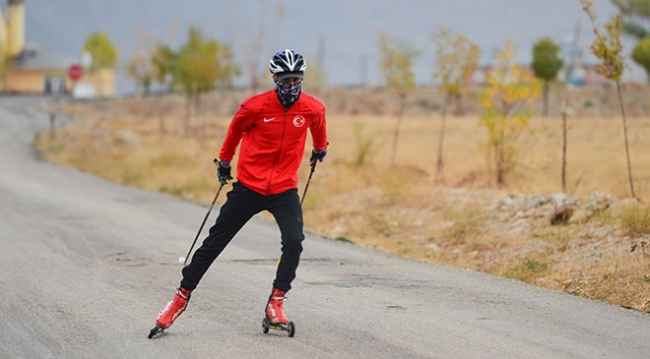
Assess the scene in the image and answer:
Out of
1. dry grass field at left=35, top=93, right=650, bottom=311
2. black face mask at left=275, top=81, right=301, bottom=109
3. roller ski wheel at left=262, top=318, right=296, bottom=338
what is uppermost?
black face mask at left=275, top=81, right=301, bottom=109

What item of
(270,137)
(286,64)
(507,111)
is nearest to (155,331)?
(270,137)

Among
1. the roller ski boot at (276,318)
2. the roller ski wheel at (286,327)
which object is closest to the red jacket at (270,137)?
the roller ski boot at (276,318)

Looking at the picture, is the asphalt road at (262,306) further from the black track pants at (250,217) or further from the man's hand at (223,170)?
the man's hand at (223,170)

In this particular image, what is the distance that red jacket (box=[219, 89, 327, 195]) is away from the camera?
7.62m

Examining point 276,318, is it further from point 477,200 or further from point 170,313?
point 477,200

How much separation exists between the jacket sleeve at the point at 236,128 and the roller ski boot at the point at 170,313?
1.07 metres

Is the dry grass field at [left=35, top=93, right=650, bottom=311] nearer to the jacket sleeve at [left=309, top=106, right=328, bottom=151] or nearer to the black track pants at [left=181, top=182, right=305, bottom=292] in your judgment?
the jacket sleeve at [left=309, top=106, right=328, bottom=151]

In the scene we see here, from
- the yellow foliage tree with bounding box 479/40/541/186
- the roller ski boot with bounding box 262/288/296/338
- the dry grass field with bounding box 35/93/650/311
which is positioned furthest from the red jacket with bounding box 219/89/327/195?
the yellow foliage tree with bounding box 479/40/541/186

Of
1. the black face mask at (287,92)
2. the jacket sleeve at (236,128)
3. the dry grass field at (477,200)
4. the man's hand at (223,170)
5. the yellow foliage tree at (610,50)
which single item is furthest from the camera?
the yellow foliage tree at (610,50)

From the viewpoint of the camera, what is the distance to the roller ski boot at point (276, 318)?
7656 mm

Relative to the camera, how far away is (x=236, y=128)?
25.3 ft

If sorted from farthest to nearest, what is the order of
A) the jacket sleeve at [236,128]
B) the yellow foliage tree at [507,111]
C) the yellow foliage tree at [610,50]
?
the yellow foliage tree at [507,111]
the yellow foliage tree at [610,50]
the jacket sleeve at [236,128]

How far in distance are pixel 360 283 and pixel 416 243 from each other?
16.6ft

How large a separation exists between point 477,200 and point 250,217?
1032 centimetres
